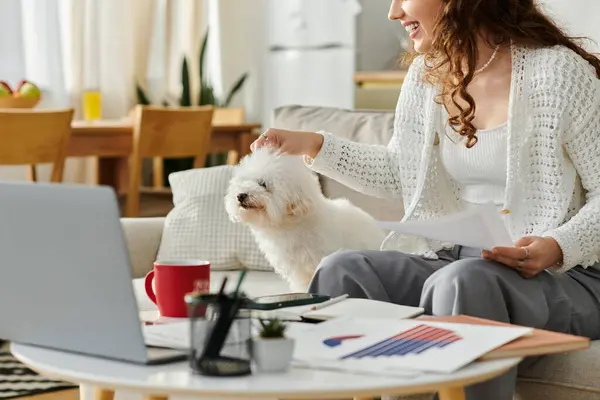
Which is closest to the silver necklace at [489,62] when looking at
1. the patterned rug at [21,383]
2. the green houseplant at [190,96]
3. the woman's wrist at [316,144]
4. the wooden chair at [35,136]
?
the woman's wrist at [316,144]

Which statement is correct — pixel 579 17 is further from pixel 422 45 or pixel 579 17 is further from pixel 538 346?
pixel 538 346

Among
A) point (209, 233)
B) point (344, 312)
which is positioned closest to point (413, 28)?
point (344, 312)

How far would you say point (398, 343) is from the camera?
1.23m

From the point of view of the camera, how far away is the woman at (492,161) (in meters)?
1.75

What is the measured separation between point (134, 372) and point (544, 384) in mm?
864

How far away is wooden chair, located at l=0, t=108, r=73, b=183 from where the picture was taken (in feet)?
11.2

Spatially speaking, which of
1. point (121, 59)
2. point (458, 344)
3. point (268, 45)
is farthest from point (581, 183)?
point (268, 45)

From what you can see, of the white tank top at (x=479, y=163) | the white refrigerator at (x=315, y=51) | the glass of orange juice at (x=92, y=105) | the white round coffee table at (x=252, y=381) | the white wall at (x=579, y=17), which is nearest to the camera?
the white round coffee table at (x=252, y=381)

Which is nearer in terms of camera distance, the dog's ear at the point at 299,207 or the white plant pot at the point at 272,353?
the white plant pot at the point at 272,353

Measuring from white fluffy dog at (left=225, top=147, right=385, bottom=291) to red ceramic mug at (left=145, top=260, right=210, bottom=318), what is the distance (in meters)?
0.97

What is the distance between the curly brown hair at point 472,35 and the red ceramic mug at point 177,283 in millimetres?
694

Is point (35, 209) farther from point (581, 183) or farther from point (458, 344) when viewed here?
point (581, 183)

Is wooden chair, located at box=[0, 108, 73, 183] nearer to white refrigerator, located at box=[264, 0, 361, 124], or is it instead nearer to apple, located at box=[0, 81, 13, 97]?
apple, located at box=[0, 81, 13, 97]

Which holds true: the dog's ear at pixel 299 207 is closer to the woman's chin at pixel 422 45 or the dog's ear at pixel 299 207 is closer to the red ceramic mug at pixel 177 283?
the woman's chin at pixel 422 45
